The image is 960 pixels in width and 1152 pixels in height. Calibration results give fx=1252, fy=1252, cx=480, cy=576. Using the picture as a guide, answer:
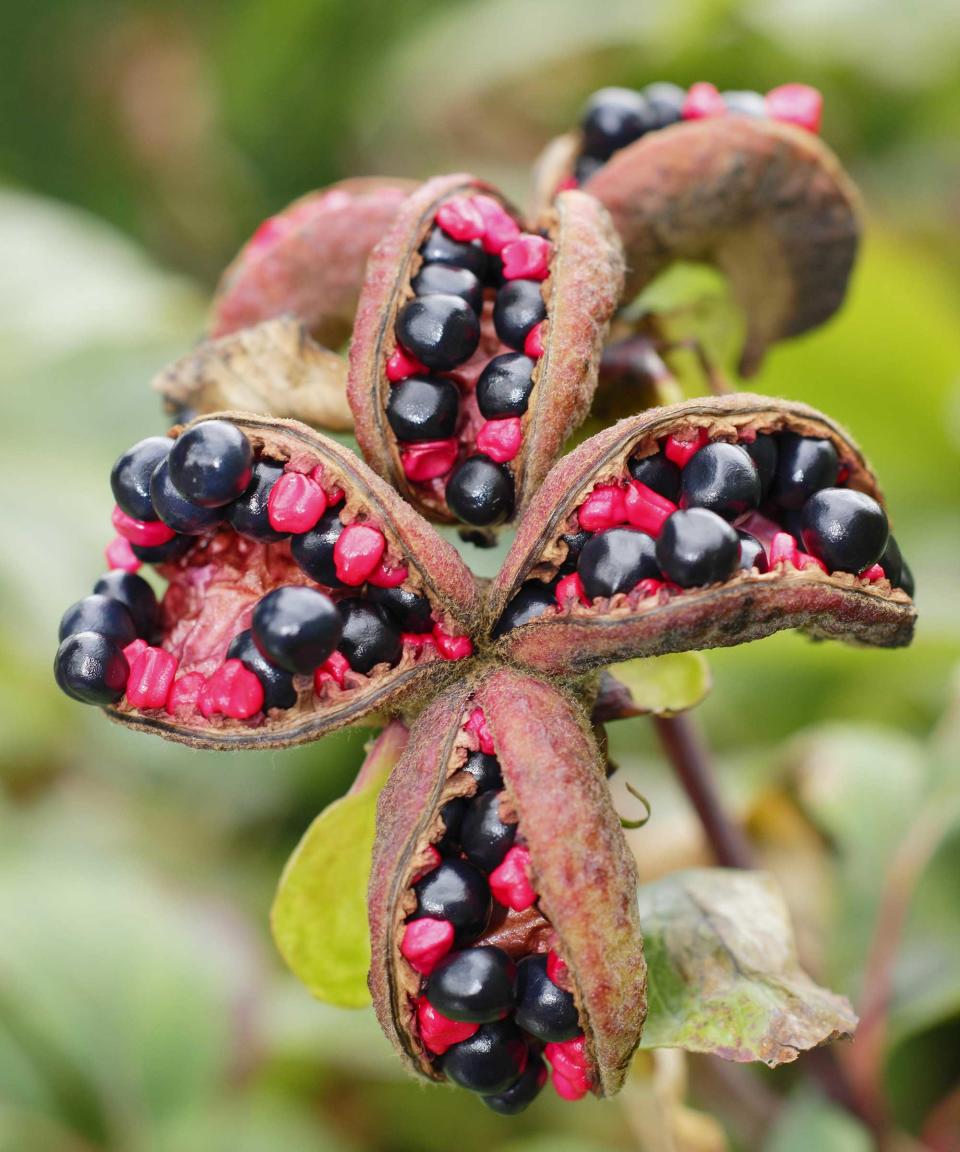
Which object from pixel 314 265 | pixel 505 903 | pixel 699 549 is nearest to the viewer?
pixel 699 549

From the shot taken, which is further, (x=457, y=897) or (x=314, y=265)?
(x=314, y=265)

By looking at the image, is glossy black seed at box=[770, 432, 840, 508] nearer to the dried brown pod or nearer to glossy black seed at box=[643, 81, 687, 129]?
the dried brown pod

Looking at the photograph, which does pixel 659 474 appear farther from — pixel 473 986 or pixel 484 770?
pixel 473 986

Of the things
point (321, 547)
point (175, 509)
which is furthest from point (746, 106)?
point (175, 509)

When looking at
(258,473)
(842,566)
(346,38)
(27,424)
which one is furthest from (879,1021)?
(346,38)

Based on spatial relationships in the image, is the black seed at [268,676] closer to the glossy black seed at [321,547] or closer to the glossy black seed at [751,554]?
the glossy black seed at [321,547]

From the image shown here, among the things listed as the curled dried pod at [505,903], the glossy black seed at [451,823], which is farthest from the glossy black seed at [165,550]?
the glossy black seed at [451,823]
